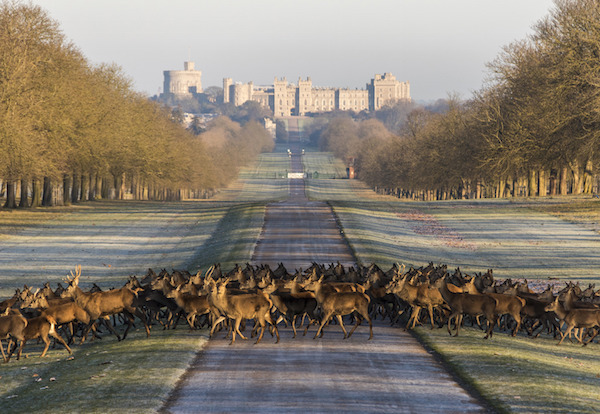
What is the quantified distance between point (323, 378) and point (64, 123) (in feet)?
177

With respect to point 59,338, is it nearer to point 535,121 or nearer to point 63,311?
point 63,311

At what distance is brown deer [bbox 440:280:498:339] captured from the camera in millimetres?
21156

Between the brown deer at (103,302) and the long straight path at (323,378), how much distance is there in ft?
8.75

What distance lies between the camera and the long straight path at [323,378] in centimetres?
1506

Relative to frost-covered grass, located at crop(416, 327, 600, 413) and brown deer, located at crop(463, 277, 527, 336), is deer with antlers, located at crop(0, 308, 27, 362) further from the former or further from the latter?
brown deer, located at crop(463, 277, 527, 336)

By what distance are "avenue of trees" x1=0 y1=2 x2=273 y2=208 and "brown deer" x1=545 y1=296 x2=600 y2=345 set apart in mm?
46040

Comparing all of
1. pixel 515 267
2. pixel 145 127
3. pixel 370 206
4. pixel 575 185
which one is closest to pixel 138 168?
pixel 145 127

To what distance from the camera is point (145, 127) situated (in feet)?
285

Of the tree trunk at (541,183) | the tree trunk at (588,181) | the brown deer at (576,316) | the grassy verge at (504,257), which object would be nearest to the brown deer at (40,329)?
the grassy verge at (504,257)

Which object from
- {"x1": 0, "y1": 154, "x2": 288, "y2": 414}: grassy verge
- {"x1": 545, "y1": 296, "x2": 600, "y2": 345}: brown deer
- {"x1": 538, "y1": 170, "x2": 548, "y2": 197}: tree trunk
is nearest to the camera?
{"x1": 0, "y1": 154, "x2": 288, "y2": 414}: grassy verge

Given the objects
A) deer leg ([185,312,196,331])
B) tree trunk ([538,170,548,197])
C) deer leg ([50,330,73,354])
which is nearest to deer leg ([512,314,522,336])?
deer leg ([185,312,196,331])

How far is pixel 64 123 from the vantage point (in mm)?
65500

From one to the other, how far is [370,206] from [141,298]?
149 feet

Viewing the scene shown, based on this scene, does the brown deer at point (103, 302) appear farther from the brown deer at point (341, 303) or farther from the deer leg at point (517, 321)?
the deer leg at point (517, 321)
